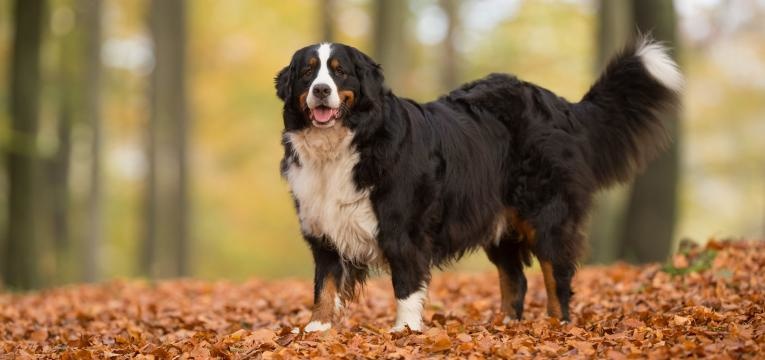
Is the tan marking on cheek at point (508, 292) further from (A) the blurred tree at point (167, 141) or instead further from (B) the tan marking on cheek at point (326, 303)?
(A) the blurred tree at point (167, 141)

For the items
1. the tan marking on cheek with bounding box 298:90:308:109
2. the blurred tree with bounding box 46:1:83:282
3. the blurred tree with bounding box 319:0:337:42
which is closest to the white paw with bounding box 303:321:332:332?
the tan marking on cheek with bounding box 298:90:308:109

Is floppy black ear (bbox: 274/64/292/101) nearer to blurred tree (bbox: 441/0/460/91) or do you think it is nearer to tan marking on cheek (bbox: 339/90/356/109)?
tan marking on cheek (bbox: 339/90/356/109)

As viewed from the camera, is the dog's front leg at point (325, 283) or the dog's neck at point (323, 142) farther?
the dog's front leg at point (325, 283)

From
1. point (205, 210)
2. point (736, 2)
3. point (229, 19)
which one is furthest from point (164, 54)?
point (736, 2)

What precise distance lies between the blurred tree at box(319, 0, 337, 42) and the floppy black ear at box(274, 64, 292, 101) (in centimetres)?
1227

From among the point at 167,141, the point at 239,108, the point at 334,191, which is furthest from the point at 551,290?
the point at 239,108

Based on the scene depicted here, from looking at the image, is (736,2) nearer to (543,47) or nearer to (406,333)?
(543,47)

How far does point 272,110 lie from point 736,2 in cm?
1321

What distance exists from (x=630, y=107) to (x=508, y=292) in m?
1.76

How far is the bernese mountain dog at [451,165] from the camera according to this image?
20.1 feet

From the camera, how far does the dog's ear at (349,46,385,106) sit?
6113mm

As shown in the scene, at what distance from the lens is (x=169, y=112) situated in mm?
16938

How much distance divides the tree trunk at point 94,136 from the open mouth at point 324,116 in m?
14.1

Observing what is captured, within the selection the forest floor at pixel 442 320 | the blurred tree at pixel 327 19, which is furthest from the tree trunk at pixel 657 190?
the blurred tree at pixel 327 19
